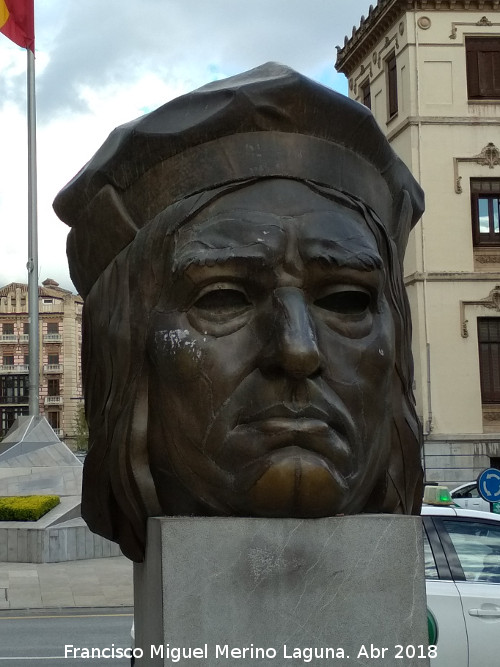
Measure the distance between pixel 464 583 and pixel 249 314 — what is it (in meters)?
3.27

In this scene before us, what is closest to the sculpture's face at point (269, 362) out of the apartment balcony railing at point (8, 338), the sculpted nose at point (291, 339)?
the sculpted nose at point (291, 339)

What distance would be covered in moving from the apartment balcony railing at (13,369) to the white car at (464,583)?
74.2 meters

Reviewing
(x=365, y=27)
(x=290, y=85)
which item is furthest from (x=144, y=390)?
(x=365, y=27)

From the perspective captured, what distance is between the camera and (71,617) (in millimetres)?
9586

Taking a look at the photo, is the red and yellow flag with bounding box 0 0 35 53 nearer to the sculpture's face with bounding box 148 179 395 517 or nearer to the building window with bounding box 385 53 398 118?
the building window with bounding box 385 53 398 118

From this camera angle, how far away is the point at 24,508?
12.9 m

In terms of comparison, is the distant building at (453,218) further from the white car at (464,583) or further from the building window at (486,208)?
the white car at (464,583)

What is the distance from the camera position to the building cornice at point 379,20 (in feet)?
→ 78.4

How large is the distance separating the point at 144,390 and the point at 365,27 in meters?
25.3

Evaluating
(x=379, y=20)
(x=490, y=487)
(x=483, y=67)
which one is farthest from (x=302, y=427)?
(x=379, y=20)

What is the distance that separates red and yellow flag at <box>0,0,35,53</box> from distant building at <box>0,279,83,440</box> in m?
58.3

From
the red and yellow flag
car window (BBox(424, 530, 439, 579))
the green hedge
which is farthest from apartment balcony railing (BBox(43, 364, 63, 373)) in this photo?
car window (BBox(424, 530, 439, 579))

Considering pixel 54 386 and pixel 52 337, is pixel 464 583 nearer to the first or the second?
pixel 52 337

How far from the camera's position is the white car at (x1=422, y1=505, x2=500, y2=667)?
5.01m
